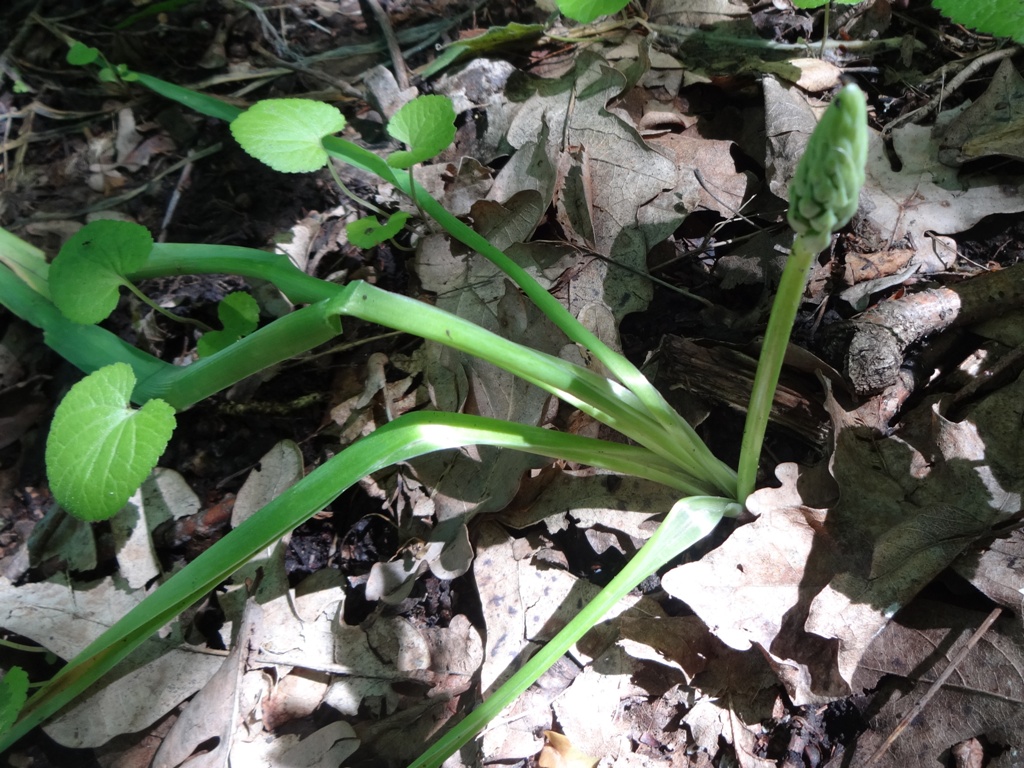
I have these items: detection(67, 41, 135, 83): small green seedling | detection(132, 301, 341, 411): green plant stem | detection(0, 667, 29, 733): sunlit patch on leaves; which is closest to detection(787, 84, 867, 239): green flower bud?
detection(132, 301, 341, 411): green plant stem

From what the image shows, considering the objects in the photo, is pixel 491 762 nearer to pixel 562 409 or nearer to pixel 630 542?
pixel 630 542

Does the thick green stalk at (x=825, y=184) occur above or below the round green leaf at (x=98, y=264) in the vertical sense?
above

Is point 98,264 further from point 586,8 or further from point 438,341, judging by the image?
point 586,8

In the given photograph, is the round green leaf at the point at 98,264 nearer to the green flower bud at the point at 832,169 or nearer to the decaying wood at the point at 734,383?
the decaying wood at the point at 734,383

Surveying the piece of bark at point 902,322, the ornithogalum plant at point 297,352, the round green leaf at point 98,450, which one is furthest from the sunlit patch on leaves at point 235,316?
the piece of bark at point 902,322

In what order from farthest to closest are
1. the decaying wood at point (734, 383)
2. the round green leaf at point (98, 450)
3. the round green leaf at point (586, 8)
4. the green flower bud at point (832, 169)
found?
the round green leaf at point (586, 8) < the decaying wood at point (734, 383) < the round green leaf at point (98, 450) < the green flower bud at point (832, 169)

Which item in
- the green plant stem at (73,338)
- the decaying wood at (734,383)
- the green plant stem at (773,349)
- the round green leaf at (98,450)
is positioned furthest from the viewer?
the green plant stem at (73,338)
